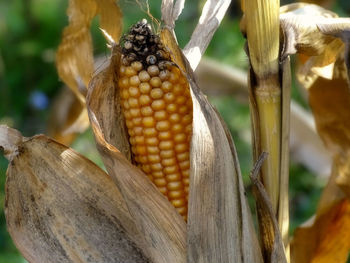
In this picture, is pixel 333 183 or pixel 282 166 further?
pixel 333 183

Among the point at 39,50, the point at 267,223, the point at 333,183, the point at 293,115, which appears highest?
the point at 267,223

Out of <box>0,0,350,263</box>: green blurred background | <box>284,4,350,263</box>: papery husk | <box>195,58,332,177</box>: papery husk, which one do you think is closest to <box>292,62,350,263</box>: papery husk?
<box>284,4,350,263</box>: papery husk

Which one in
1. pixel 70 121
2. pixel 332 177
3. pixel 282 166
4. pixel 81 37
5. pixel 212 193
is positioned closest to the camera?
pixel 212 193

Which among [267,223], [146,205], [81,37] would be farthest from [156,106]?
[81,37]

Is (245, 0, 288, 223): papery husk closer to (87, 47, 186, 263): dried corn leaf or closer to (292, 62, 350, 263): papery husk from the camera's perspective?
(87, 47, 186, 263): dried corn leaf

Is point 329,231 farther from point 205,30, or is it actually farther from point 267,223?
point 205,30

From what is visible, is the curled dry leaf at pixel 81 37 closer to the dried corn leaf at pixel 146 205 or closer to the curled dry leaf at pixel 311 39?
the dried corn leaf at pixel 146 205

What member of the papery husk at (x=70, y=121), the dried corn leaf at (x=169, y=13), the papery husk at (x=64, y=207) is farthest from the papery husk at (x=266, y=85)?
the papery husk at (x=70, y=121)
